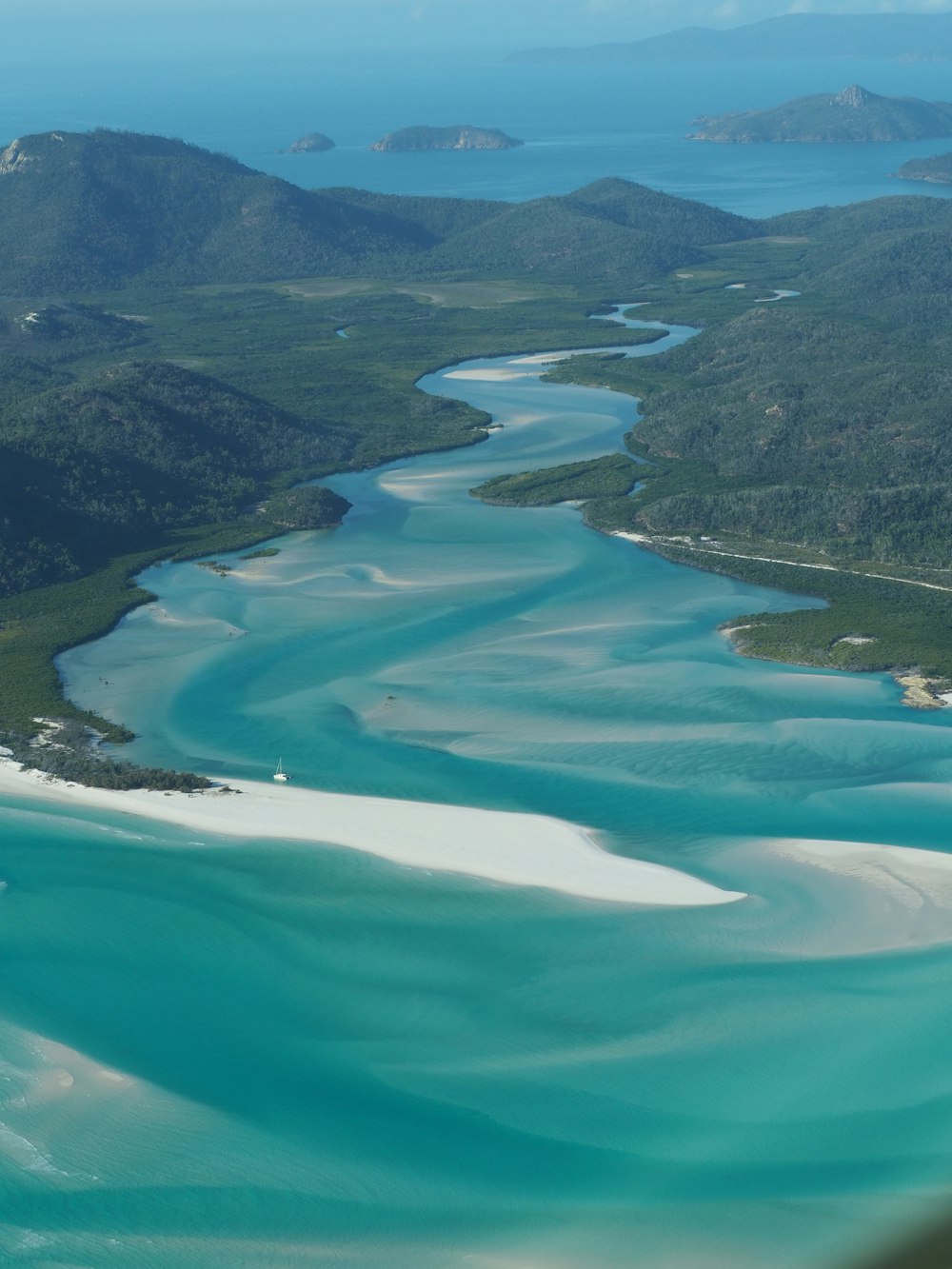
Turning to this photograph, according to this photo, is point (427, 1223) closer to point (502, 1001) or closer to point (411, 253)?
point (502, 1001)

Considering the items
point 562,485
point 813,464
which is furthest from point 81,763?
point 813,464

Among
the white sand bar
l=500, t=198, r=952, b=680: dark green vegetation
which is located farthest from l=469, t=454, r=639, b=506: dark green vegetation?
the white sand bar

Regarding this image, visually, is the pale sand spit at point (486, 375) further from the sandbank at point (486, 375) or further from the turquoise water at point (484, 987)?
the turquoise water at point (484, 987)

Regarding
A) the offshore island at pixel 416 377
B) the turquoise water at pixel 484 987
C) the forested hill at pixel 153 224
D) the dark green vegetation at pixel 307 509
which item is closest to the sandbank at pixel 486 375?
the offshore island at pixel 416 377

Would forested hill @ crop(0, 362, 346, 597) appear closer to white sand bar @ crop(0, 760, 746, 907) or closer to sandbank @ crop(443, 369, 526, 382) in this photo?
sandbank @ crop(443, 369, 526, 382)

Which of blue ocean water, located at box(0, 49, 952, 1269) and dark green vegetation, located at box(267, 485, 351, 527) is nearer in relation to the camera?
blue ocean water, located at box(0, 49, 952, 1269)

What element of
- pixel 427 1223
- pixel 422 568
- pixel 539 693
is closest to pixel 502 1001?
pixel 427 1223

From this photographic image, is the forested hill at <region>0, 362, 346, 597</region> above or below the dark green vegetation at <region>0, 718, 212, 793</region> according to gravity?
above
